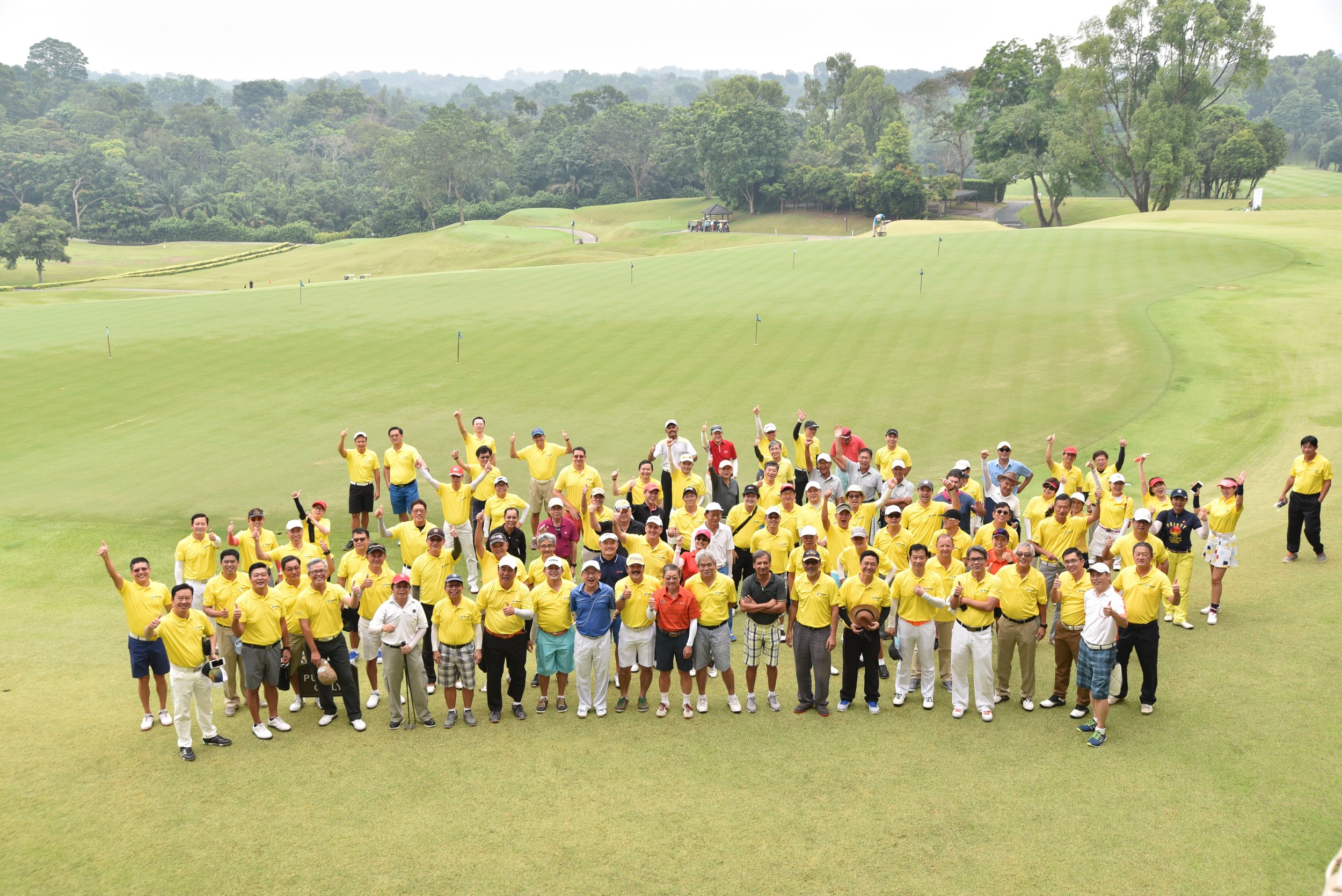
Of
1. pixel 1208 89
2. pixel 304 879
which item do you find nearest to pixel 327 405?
pixel 304 879

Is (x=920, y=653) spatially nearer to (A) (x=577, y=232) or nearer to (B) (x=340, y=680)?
(B) (x=340, y=680)

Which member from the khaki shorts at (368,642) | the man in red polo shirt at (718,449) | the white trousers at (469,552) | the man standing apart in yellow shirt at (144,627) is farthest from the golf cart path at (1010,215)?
the man standing apart in yellow shirt at (144,627)

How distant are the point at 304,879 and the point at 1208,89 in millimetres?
78167

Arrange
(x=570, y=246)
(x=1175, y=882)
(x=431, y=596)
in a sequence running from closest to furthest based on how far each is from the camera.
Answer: (x=1175, y=882), (x=431, y=596), (x=570, y=246)

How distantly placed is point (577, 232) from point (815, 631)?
91708mm

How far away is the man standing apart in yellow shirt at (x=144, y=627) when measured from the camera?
10.1m

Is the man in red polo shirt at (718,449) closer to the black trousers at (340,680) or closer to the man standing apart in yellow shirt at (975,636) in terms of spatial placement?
the man standing apart in yellow shirt at (975,636)

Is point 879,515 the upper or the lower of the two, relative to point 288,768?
upper

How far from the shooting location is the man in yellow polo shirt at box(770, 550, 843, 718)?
33.2ft

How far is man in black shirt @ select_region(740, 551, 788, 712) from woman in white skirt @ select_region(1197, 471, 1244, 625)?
5788 mm

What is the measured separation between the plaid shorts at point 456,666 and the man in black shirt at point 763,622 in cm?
298

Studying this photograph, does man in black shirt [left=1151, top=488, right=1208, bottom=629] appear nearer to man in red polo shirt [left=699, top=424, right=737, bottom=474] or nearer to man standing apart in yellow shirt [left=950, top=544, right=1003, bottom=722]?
man standing apart in yellow shirt [left=950, top=544, right=1003, bottom=722]

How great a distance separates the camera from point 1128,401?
73.7 feet

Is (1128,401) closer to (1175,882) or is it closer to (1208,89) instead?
(1175,882)
